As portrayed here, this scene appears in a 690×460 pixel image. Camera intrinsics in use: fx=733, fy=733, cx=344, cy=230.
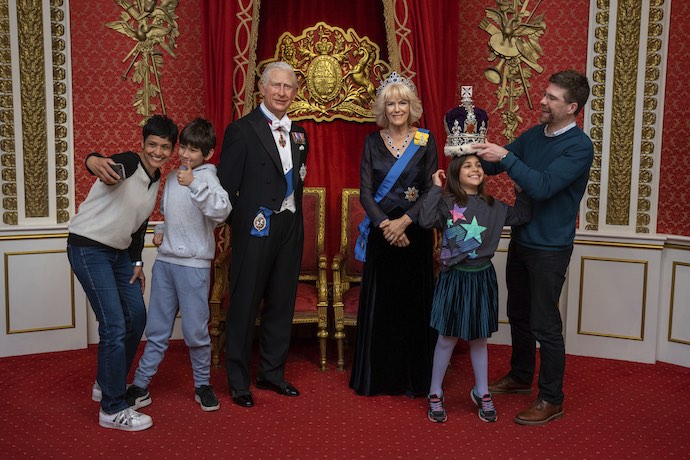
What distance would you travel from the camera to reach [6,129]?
14.4 feet

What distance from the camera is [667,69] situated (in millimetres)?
4371

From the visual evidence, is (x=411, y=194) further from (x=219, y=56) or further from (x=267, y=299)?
(x=219, y=56)

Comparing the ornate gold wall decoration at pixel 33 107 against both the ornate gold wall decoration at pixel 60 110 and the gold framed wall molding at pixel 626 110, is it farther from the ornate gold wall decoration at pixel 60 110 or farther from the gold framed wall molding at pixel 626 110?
the gold framed wall molding at pixel 626 110

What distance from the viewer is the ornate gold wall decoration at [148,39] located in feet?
15.0

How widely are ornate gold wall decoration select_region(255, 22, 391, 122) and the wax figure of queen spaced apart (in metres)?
0.98

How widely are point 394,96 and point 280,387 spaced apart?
1.60 m

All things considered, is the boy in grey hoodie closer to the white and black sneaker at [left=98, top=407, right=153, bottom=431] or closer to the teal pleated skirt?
the white and black sneaker at [left=98, top=407, right=153, bottom=431]

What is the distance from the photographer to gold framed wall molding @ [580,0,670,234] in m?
4.37

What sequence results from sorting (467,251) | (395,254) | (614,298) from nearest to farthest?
(467,251) → (395,254) → (614,298)

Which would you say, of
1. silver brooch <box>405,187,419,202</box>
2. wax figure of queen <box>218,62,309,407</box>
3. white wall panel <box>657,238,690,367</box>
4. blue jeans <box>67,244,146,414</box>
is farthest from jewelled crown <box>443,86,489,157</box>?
white wall panel <box>657,238,690,367</box>

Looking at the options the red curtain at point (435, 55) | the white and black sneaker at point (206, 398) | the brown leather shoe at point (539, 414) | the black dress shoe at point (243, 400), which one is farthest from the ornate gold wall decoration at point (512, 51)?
the white and black sneaker at point (206, 398)

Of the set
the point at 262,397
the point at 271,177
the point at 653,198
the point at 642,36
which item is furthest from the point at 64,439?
the point at 642,36

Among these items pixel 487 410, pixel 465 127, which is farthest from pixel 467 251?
pixel 487 410

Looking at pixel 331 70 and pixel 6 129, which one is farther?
pixel 331 70
